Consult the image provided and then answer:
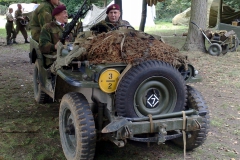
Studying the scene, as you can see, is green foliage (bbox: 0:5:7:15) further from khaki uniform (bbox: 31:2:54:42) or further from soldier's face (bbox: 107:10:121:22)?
soldier's face (bbox: 107:10:121:22)

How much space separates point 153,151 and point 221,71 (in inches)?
223

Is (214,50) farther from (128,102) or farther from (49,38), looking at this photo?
(128,102)

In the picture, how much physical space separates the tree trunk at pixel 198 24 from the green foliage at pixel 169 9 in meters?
26.8

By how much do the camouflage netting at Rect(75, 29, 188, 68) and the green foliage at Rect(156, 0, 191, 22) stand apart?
3593 centimetres

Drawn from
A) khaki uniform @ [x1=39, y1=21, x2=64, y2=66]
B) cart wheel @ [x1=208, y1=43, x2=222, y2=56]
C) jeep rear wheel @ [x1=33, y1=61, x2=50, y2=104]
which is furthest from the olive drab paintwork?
cart wheel @ [x1=208, y1=43, x2=222, y2=56]

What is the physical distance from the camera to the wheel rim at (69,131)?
4021 millimetres

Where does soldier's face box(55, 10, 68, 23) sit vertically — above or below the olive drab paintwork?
above

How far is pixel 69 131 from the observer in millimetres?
4020

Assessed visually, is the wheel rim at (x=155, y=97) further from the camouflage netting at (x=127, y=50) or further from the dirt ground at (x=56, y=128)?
the dirt ground at (x=56, y=128)

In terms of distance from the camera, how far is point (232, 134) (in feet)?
16.9

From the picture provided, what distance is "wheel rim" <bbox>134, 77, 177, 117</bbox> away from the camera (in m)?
3.67

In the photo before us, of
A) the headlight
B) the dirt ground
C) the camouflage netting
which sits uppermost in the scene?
the camouflage netting

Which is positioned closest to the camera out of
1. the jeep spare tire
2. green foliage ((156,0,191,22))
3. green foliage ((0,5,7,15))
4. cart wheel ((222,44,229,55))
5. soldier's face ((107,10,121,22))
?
the jeep spare tire

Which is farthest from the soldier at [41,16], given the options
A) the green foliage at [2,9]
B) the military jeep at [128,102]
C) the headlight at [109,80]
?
the green foliage at [2,9]
